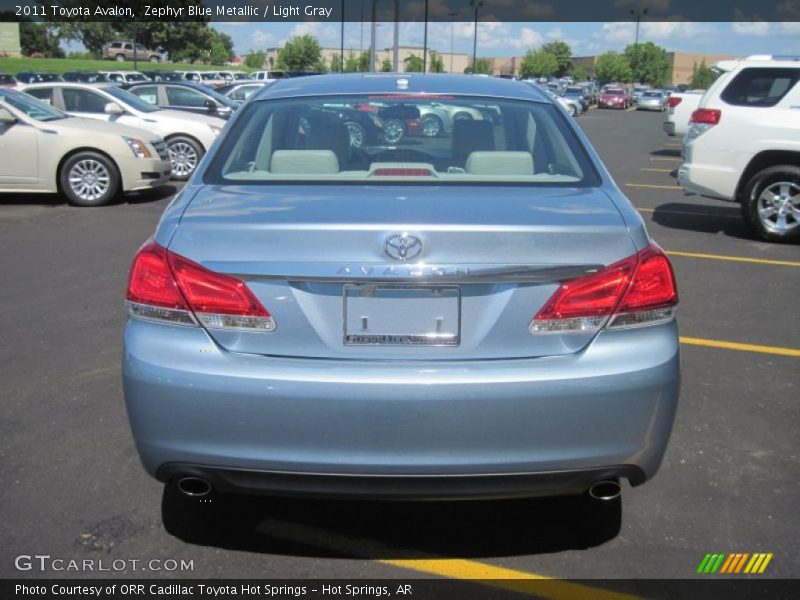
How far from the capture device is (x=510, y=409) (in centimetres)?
255

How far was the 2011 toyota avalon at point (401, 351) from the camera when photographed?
2.56 metres

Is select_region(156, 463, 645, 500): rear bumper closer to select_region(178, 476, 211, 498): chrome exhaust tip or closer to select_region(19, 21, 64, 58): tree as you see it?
select_region(178, 476, 211, 498): chrome exhaust tip

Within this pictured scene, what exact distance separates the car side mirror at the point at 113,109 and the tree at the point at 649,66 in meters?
126

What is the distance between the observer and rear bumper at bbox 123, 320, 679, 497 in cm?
255

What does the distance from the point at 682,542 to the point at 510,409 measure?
1146mm

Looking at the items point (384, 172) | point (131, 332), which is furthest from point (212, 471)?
point (384, 172)

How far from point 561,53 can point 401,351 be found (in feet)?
517

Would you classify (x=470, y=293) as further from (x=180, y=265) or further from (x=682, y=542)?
(x=682, y=542)

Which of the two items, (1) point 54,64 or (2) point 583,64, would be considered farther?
(2) point 583,64

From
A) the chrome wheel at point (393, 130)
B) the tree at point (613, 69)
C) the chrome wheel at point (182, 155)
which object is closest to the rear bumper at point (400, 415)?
the chrome wheel at point (393, 130)

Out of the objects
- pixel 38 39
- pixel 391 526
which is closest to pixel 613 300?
pixel 391 526

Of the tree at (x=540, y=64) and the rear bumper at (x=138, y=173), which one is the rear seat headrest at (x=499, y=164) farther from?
the tree at (x=540, y=64)

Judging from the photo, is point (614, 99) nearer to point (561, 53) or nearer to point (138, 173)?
point (138, 173)

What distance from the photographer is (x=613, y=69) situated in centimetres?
12838
